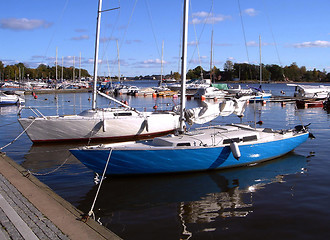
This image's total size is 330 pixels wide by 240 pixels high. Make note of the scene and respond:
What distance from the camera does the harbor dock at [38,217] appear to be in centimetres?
755

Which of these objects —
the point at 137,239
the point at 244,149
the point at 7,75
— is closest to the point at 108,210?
the point at 137,239

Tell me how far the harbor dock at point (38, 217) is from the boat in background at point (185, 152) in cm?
288

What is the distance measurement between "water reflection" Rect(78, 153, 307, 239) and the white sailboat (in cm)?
910

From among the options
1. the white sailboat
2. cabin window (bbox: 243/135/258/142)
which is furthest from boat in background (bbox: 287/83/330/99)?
cabin window (bbox: 243/135/258/142)

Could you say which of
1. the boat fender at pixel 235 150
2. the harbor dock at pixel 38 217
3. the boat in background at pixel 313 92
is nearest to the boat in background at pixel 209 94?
the boat in background at pixel 313 92

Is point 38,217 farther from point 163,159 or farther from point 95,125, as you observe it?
point 95,125

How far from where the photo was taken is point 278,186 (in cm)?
1431

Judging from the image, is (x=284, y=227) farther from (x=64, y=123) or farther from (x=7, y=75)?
(x=7, y=75)

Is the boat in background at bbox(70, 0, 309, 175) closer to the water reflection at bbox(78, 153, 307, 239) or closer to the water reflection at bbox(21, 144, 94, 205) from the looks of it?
the water reflection at bbox(78, 153, 307, 239)

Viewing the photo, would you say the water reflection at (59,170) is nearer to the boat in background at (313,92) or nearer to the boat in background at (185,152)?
the boat in background at (185,152)

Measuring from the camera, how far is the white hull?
22438 mm

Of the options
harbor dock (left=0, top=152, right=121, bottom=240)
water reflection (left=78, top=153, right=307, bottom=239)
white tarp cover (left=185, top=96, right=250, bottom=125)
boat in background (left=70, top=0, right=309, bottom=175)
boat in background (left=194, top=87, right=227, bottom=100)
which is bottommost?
water reflection (left=78, top=153, right=307, bottom=239)

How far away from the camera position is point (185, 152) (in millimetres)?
14188

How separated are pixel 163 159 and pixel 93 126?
10171 millimetres
